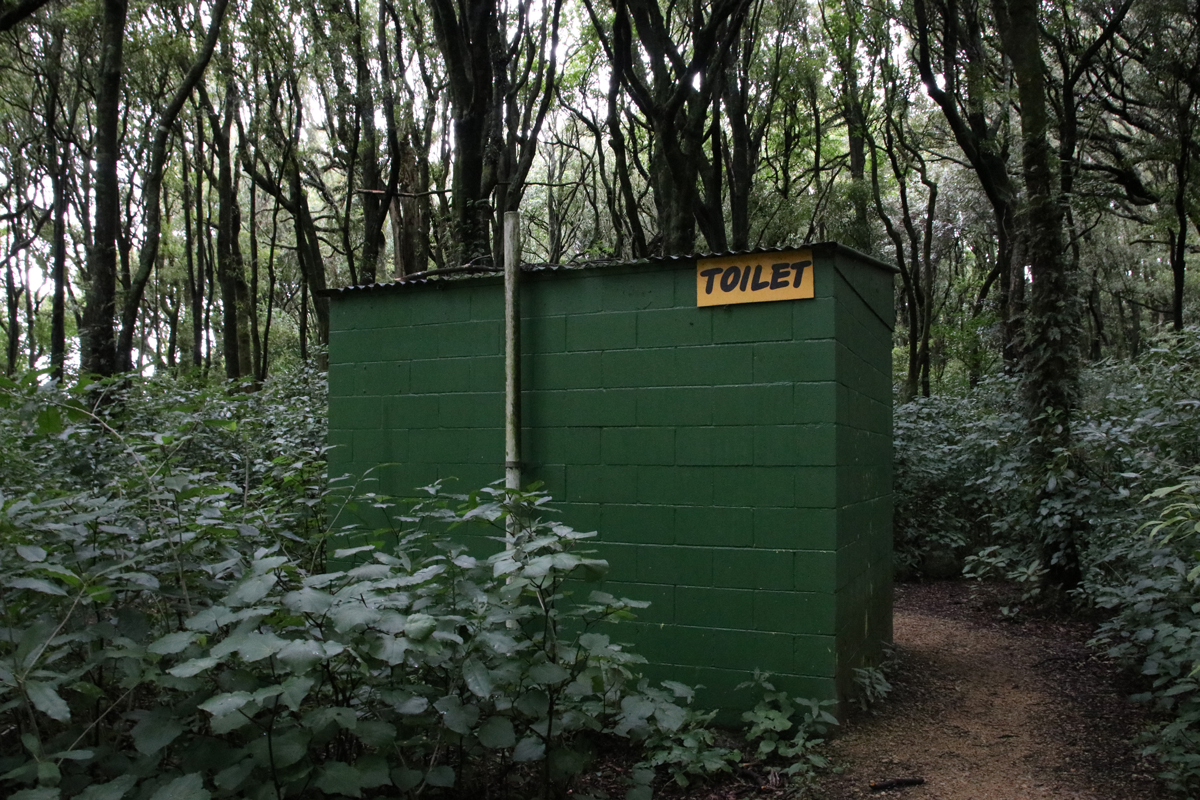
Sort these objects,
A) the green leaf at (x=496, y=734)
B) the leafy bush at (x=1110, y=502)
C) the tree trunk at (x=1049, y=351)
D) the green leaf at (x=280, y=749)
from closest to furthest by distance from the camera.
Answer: the green leaf at (x=280, y=749)
the green leaf at (x=496, y=734)
the leafy bush at (x=1110, y=502)
the tree trunk at (x=1049, y=351)

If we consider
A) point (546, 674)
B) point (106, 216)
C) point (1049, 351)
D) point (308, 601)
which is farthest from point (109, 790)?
point (106, 216)

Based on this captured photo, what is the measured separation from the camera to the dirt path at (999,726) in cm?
357

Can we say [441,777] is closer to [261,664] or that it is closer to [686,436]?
[261,664]

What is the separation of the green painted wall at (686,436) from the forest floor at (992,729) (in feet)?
1.21

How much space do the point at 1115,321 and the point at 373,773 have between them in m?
36.1

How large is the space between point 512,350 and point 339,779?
96.6 inches

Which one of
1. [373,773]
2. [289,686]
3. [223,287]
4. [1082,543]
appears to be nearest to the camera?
[289,686]

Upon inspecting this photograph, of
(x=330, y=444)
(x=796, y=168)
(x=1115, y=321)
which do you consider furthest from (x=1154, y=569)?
(x=1115, y=321)

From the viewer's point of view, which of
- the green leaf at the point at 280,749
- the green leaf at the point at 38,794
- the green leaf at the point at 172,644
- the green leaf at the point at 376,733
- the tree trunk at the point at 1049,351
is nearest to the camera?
the green leaf at the point at 38,794

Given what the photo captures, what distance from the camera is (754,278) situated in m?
4.13

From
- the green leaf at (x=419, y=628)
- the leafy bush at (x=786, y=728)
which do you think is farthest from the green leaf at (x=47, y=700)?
the leafy bush at (x=786, y=728)

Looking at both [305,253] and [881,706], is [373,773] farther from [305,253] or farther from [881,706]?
[305,253]

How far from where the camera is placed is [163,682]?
244 cm

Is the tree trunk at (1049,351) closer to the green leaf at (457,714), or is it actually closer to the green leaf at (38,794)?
the green leaf at (457,714)
